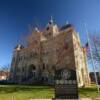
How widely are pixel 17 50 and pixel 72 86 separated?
48612mm

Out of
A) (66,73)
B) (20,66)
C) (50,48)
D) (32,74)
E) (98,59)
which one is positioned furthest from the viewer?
(20,66)

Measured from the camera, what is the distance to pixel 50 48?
43719 millimetres

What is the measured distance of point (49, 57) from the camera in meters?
43.3

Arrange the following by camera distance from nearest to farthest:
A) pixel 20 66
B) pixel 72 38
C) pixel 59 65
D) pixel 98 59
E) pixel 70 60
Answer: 1. pixel 98 59
2. pixel 59 65
3. pixel 70 60
4. pixel 72 38
5. pixel 20 66

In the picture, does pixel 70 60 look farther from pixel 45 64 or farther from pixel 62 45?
pixel 45 64

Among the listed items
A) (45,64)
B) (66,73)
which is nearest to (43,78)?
(45,64)

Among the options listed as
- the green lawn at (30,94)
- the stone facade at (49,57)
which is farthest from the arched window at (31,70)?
the green lawn at (30,94)

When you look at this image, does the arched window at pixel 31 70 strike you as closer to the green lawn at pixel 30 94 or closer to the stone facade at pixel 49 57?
the stone facade at pixel 49 57

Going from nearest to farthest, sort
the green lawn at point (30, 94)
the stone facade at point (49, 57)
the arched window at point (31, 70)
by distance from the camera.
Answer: the green lawn at point (30, 94) < the stone facade at point (49, 57) < the arched window at point (31, 70)

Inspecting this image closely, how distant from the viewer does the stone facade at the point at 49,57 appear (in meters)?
34.4

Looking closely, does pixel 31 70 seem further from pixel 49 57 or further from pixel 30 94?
pixel 30 94

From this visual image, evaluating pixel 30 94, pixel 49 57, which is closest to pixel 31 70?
pixel 49 57

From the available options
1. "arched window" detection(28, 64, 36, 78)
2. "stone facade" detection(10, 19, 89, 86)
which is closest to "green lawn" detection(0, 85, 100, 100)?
"stone facade" detection(10, 19, 89, 86)

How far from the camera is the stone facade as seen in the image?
34406 mm
